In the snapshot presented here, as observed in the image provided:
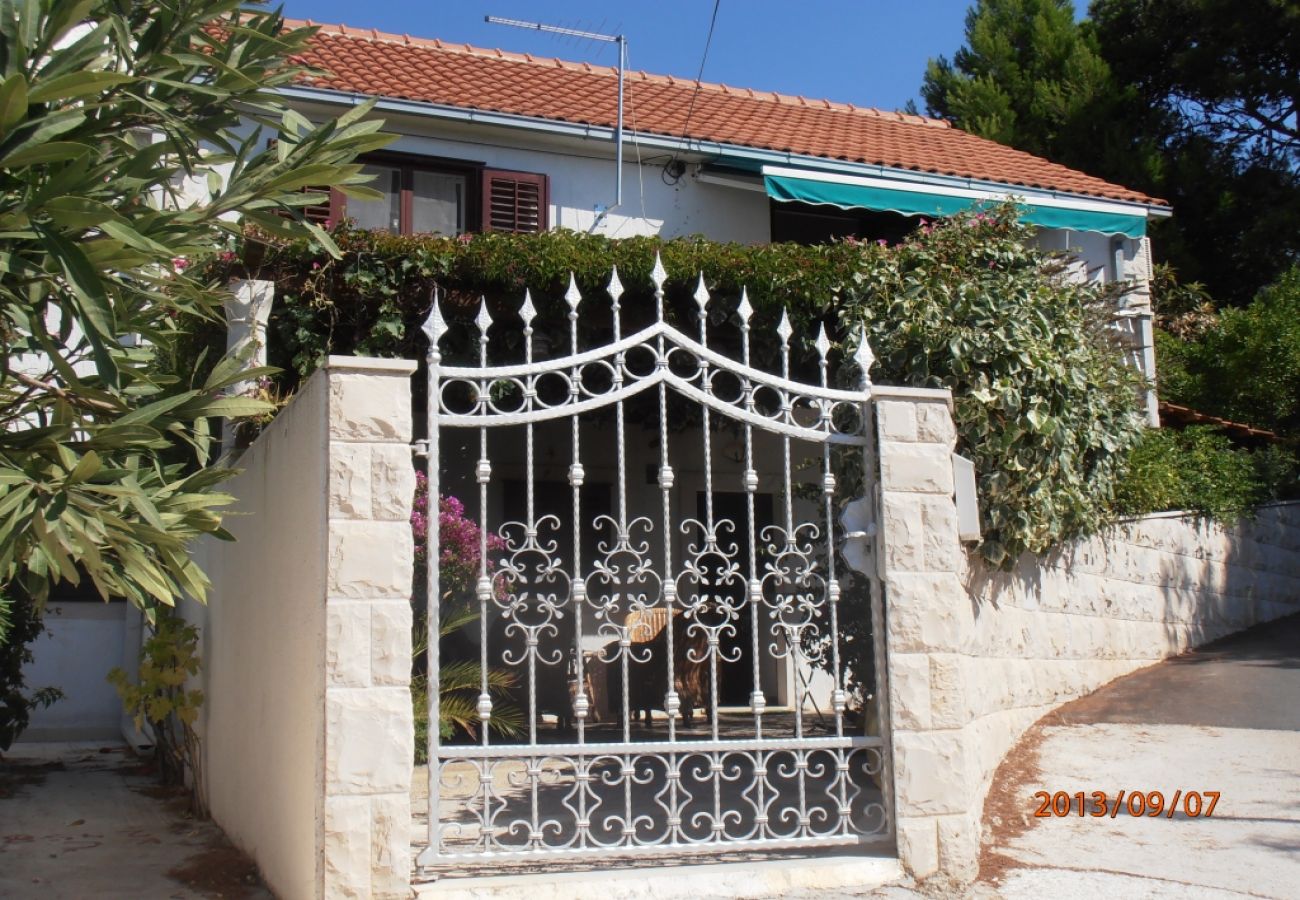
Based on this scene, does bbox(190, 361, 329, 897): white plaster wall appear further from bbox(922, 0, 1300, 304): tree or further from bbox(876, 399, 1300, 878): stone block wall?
bbox(922, 0, 1300, 304): tree

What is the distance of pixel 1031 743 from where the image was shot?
8.15 meters

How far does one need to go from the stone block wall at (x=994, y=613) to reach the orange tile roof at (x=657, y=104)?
15.1 feet

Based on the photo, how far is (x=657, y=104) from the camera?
1415cm

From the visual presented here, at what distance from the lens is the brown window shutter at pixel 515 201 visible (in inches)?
469

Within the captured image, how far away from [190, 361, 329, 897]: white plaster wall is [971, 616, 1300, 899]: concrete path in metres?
2.95

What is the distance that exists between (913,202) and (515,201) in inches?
159

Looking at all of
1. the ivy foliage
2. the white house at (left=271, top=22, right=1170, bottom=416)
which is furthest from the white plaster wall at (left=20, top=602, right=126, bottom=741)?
the ivy foliage

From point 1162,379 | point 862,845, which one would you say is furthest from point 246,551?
point 1162,379

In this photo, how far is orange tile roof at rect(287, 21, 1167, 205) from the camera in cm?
1230

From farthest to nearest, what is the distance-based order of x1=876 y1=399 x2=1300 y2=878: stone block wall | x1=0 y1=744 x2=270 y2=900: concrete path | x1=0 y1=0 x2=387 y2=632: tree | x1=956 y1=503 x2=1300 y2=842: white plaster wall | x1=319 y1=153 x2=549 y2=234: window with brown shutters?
x1=319 y1=153 x2=549 y2=234: window with brown shutters → x1=956 y1=503 x2=1300 y2=842: white plaster wall → x1=0 y1=744 x2=270 y2=900: concrete path → x1=876 y1=399 x2=1300 y2=878: stone block wall → x1=0 y1=0 x2=387 y2=632: tree

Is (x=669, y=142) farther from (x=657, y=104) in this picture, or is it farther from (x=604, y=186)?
(x=657, y=104)

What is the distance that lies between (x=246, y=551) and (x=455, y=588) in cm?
205

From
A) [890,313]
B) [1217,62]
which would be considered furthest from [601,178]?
[1217,62]
